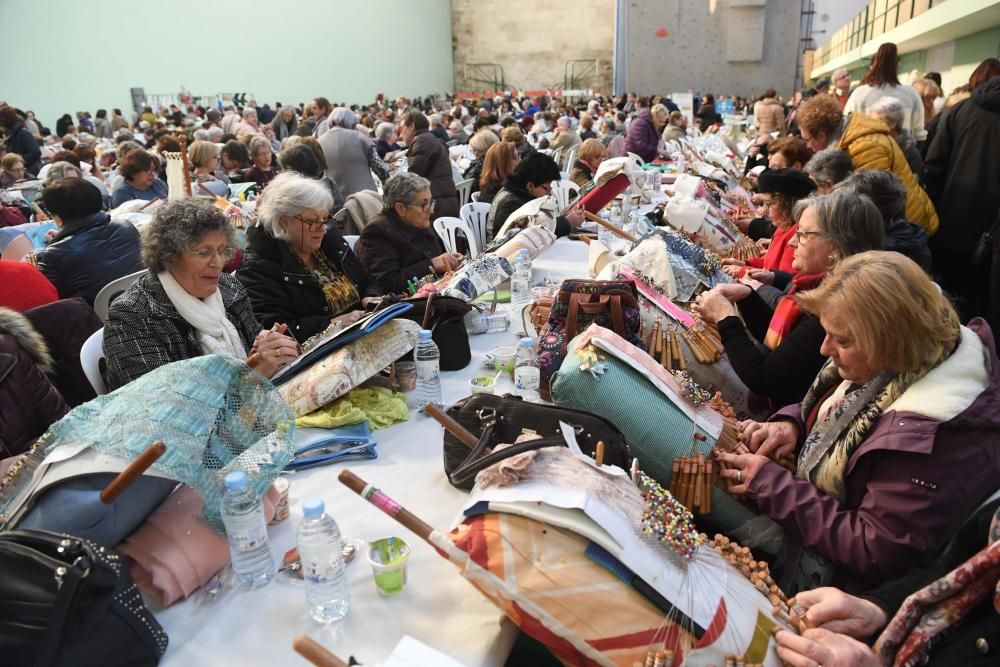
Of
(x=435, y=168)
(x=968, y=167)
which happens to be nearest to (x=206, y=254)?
(x=435, y=168)

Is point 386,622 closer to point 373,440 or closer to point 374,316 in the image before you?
point 373,440

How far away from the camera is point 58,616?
1050 millimetres

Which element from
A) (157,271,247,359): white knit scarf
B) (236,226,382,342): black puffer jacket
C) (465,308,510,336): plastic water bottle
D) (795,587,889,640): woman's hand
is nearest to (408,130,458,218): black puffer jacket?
(236,226,382,342): black puffer jacket

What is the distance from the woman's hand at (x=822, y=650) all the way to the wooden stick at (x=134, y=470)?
49.7 inches

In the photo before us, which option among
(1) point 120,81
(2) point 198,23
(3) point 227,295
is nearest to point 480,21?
(2) point 198,23

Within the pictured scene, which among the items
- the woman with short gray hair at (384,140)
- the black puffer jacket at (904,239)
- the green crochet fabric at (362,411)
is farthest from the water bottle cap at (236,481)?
the woman with short gray hair at (384,140)

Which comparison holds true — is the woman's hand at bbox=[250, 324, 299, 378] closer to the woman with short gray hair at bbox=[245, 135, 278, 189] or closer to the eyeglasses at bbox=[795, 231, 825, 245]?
the eyeglasses at bbox=[795, 231, 825, 245]

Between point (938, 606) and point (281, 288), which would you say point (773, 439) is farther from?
point (281, 288)

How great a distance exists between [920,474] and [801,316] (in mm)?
1034

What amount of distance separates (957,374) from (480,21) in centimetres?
3397

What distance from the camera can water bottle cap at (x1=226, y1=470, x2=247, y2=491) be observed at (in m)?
1.37

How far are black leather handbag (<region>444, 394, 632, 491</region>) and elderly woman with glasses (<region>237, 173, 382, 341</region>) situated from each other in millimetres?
1190

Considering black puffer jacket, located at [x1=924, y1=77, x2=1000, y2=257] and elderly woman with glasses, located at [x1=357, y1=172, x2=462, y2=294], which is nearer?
elderly woman with glasses, located at [x1=357, y1=172, x2=462, y2=294]

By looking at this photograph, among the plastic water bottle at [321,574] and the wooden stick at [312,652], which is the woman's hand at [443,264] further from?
the wooden stick at [312,652]
